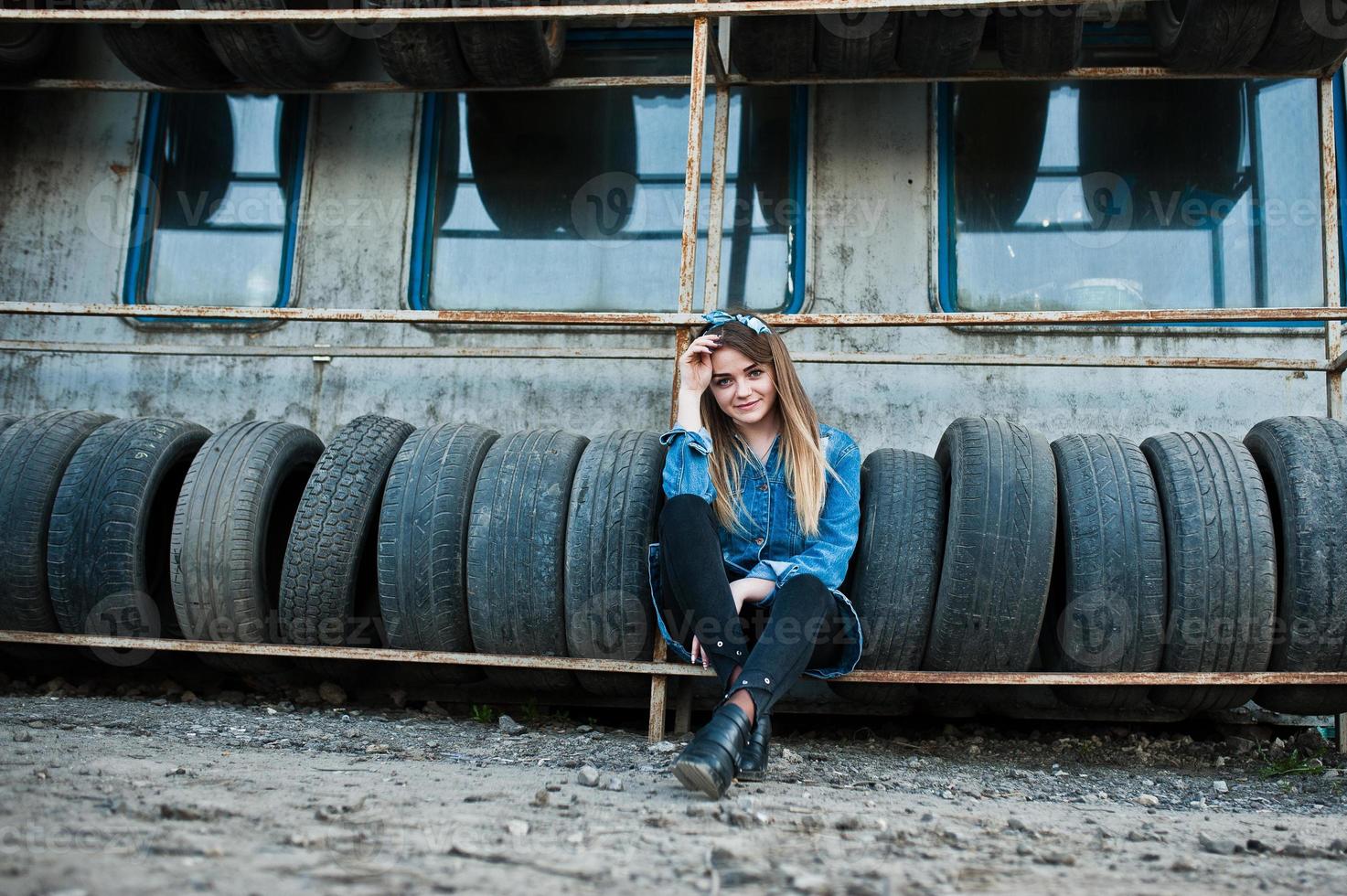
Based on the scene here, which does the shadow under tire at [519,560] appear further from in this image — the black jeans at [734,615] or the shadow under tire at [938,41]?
the shadow under tire at [938,41]

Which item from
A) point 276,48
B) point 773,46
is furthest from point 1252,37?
point 276,48

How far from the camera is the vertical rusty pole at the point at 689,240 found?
2984mm

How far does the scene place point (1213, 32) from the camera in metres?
3.56

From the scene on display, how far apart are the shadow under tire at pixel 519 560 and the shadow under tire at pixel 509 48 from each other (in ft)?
5.96

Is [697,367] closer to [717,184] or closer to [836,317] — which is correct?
[836,317]

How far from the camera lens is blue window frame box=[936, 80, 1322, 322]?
13.6 feet

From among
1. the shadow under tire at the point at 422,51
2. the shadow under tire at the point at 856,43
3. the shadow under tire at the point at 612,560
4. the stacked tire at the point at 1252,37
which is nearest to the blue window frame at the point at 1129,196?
the stacked tire at the point at 1252,37

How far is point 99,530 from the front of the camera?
10.3 ft

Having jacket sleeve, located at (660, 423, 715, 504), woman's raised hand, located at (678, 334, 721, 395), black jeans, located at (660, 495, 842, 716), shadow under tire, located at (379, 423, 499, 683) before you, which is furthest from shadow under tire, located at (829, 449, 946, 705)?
shadow under tire, located at (379, 423, 499, 683)

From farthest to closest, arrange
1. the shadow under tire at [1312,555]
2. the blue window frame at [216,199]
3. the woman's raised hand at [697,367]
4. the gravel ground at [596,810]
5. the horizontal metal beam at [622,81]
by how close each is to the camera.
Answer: the blue window frame at [216,199]
the horizontal metal beam at [622,81]
the woman's raised hand at [697,367]
the shadow under tire at [1312,555]
the gravel ground at [596,810]

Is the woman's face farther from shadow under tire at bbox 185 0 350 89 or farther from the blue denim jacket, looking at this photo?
shadow under tire at bbox 185 0 350 89

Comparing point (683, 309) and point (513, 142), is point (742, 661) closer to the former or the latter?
point (683, 309)

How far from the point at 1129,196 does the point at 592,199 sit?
224cm

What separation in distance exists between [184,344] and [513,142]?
168 centimetres
